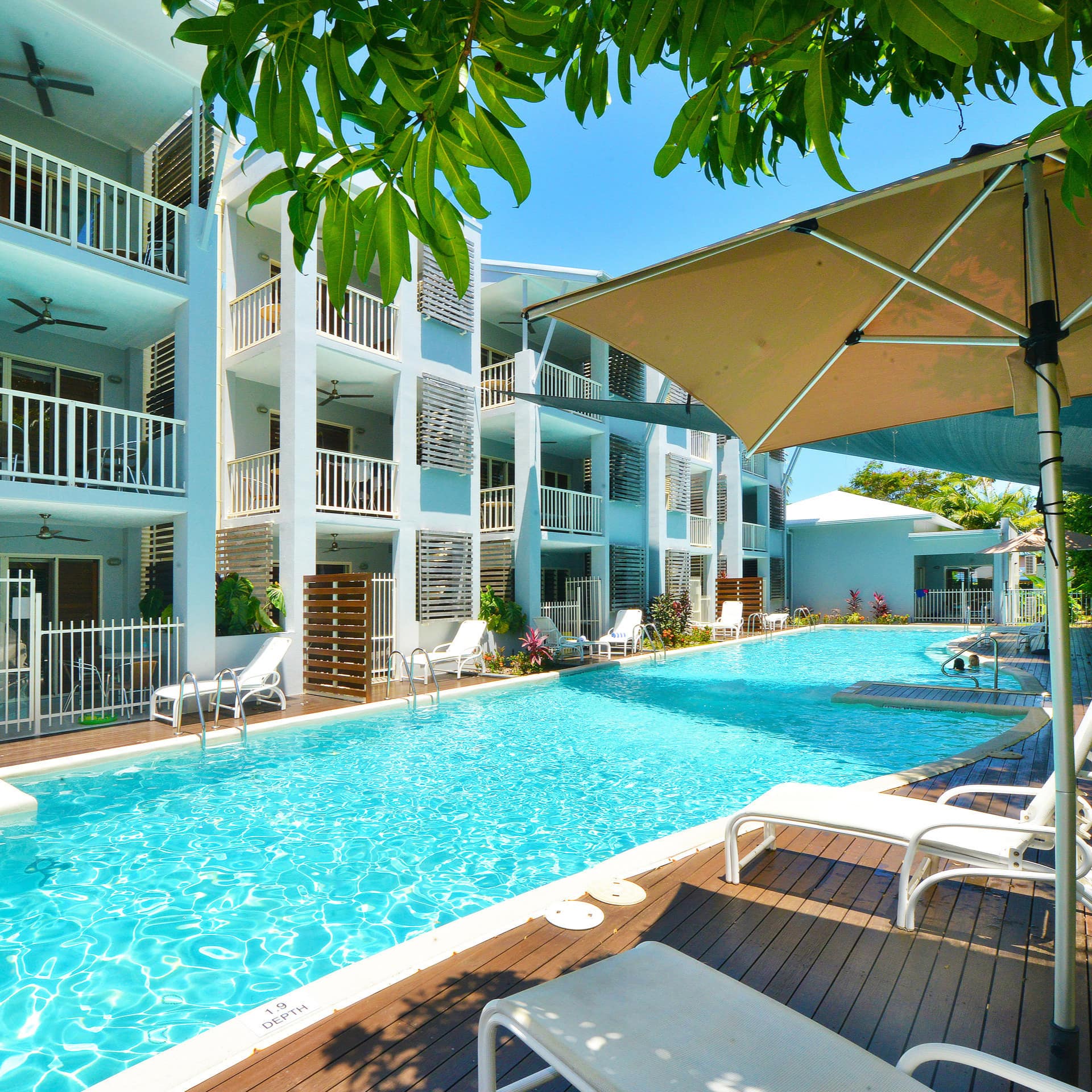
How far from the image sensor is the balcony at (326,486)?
12500mm

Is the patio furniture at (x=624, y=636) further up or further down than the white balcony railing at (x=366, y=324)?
further down

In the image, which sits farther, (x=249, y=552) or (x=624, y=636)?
(x=624, y=636)

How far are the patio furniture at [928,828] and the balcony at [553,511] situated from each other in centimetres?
1272

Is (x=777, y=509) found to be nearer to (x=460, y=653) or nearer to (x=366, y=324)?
(x=460, y=653)

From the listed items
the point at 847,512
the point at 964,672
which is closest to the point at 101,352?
the point at 964,672

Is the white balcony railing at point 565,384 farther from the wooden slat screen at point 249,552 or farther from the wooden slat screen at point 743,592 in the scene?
the wooden slat screen at point 743,592

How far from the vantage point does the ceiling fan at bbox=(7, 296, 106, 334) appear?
351 inches

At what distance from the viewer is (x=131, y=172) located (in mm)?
11703

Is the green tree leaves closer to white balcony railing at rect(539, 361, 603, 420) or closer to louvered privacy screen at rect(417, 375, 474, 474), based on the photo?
louvered privacy screen at rect(417, 375, 474, 474)

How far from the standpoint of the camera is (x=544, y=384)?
17.5 m

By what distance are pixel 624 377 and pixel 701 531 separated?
248 inches

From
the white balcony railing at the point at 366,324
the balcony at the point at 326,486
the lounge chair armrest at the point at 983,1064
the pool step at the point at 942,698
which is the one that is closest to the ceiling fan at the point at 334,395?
the white balcony railing at the point at 366,324

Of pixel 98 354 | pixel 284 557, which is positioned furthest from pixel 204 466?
pixel 98 354

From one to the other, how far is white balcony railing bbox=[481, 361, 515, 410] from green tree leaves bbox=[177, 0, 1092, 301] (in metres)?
15.1
